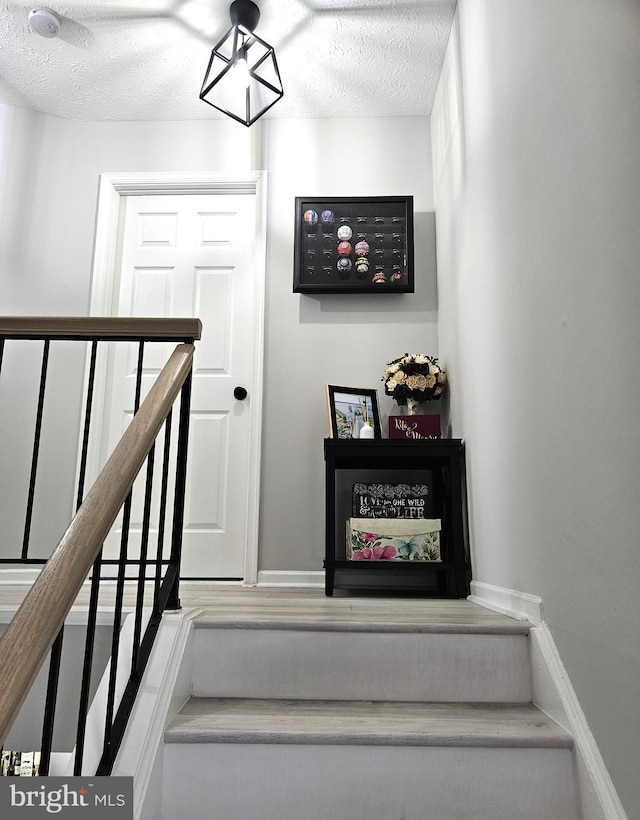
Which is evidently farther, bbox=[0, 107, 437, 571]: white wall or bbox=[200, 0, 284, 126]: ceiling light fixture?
bbox=[0, 107, 437, 571]: white wall

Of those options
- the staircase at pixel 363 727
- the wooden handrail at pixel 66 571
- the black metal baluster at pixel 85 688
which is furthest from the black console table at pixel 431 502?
the black metal baluster at pixel 85 688

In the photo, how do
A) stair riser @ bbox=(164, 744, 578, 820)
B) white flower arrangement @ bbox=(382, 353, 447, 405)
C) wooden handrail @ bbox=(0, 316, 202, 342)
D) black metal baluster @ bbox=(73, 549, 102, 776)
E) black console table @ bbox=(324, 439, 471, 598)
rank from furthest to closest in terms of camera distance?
white flower arrangement @ bbox=(382, 353, 447, 405) → black console table @ bbox=(324, 439, 471, 598) → wooden handrail @ bbox=(0, 316, 202, 342) → stair riser @ bbox=(164, 744, 578, 820) → black metal baluster @ bbox=(73, 549, 102, 776)

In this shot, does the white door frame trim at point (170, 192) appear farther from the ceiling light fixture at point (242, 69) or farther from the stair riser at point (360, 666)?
the stair riser at point (360, 666)

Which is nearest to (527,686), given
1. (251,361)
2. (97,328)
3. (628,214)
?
(628,214)

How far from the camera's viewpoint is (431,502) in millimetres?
3072

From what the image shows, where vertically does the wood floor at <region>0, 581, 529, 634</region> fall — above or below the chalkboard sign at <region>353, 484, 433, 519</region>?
below

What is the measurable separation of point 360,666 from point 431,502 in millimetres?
1474

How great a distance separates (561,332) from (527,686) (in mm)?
916

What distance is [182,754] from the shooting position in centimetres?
141

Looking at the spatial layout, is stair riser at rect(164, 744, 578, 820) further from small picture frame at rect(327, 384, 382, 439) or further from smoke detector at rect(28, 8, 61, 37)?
smoke detector at rect(28, 8, 61, 37)

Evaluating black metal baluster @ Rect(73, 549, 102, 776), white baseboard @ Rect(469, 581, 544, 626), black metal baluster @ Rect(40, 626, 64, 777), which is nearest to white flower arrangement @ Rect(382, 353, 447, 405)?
white baseboard @ Rect(469, 581, 544, 626)

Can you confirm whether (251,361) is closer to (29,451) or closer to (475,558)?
(29,451)

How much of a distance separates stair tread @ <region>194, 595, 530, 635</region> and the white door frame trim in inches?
48.0

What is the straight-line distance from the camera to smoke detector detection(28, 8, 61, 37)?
286 cm
